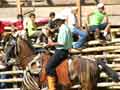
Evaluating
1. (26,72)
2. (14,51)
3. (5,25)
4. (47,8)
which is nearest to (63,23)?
(26,72)

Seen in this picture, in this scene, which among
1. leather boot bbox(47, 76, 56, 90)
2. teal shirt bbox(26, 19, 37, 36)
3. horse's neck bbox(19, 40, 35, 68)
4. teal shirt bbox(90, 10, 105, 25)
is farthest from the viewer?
teal shirt bbox(26, 19, 37, 36)

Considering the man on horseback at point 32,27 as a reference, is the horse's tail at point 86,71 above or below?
below

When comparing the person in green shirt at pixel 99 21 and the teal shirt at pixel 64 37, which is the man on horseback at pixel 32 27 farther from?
the teal shirt at pixel 64 37

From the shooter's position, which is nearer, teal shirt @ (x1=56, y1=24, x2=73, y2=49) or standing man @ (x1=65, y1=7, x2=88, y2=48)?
teal shirt @ (x1=56, y1=24, x2=73, y2=49)

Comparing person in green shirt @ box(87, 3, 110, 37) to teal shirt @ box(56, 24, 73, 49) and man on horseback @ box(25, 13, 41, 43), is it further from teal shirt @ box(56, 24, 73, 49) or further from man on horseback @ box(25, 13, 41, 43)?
teal shirt @ box(56, 24, 73, 49)

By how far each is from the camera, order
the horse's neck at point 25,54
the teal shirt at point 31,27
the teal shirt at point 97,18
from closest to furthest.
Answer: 1. the horse's neck at point 25,54
2. the teal shirt at point 97,18
3. the teal shirt at point 31,27

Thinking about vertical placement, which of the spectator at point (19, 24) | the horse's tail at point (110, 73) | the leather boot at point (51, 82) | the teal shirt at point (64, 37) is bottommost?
the leather boot at point (51, 82)

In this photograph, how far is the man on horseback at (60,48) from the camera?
13242 millimetres

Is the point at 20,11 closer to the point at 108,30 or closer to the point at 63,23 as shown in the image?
the point at 108,30

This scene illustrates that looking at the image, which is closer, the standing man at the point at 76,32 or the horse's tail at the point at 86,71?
the horse's tail at the point at 86,71

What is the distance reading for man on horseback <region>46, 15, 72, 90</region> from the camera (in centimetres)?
1324

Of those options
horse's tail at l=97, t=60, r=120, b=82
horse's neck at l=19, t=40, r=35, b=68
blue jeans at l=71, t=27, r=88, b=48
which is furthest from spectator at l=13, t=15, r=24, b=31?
horse's tail at l=97, t=60, r=120, b=82

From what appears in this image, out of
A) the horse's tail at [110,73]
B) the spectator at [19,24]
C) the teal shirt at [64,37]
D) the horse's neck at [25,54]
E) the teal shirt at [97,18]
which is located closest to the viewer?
the teal shirt at [64,37]

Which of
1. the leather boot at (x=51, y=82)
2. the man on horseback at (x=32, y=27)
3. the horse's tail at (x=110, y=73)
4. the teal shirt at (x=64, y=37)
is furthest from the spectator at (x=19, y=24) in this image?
the horse's tail at (x=110, y=73)
